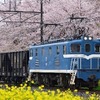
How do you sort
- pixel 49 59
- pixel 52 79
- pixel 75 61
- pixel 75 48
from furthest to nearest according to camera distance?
pixel 52 79
pixel 49 59
pixel 75 48
pixel 75 61

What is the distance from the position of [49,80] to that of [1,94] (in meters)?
16.5

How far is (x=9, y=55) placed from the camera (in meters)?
34.9

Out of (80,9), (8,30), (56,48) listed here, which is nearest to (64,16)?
(80,9)

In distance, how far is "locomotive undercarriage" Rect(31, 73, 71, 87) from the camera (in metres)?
24.9

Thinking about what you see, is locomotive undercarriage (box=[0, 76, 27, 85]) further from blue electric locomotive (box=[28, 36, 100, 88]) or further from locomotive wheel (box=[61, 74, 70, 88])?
locomotive wheel (box=[61, 74, 70, 88])

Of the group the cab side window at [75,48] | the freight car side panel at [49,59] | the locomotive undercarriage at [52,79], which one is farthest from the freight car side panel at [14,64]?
the cab side window at [75,48]

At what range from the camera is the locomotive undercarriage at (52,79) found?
24.9 metres

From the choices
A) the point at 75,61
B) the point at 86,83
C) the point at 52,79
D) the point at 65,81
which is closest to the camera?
the point at 75,61

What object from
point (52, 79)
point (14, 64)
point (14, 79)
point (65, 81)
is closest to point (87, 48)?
point (65, 81)

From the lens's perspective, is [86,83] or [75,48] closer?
[75,48]

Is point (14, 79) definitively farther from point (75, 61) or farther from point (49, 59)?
point (75, 61)

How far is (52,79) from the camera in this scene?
2672 centimetres

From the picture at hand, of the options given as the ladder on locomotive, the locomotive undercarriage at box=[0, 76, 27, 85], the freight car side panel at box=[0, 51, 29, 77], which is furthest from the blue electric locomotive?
the locomotive undercarriage at box=[0, 76, 27, 85]

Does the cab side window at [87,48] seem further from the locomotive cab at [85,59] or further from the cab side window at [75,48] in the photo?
the cab side window at [75,48]
